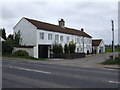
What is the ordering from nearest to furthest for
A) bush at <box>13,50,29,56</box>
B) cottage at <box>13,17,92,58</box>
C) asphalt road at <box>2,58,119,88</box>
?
asphalt road at <box>2,58,119,88</box>, bush at <box>13,50,29,56</box>, cottage at <box>13,17,92,58</box>

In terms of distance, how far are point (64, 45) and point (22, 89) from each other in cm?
2898

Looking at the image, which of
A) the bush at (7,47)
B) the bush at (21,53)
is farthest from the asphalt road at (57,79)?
the bush at (7,47)

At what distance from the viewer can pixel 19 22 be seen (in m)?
32.8

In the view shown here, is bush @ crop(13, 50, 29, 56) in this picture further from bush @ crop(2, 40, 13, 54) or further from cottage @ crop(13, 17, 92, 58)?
bush @ crop(2, 40, 13, 54)

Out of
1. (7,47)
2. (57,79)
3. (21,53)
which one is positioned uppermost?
(7,47)

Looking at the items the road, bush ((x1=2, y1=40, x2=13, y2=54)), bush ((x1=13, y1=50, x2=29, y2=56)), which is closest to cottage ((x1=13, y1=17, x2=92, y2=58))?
bush ((x1=13, y1=50, x2=29, y2=56))

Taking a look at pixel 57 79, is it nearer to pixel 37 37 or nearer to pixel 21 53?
pixel 21 53

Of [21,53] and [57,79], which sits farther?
[21,53]

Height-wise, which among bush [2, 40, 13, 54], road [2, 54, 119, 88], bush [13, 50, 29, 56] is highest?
bush [2, 40, 13, 54]

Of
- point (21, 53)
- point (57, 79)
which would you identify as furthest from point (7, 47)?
point (57, 79)

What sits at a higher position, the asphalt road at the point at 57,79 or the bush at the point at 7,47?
the bush at the point at 7,47

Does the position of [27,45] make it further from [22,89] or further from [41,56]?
[22,89]

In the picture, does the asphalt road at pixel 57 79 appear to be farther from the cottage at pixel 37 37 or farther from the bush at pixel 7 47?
the bush at pixel 7 47

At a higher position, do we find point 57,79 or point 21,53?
point 21,53
